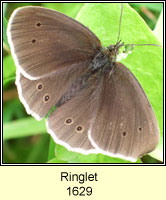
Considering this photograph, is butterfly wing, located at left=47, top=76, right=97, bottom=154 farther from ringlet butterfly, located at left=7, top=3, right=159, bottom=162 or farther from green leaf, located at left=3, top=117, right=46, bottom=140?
green leaf, located at left=3, top=117, right=46, bottom=140

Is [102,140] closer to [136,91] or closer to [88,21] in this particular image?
[136,91]

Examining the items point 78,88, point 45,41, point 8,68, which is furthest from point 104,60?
point 8,68

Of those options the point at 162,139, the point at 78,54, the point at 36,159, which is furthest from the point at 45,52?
the point at 36,159

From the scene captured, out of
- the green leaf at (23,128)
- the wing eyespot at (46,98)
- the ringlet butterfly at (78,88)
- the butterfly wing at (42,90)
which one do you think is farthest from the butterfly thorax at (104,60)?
the green leaf at (23,128)

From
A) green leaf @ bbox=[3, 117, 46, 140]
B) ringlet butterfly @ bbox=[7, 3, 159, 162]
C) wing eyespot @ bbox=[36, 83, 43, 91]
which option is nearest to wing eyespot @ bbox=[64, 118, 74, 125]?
ringlet butterfly @ bbox=[7, 3, 159, 162]

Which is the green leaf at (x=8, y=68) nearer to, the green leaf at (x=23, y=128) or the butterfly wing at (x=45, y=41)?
the green leaf at (x=23, y=128)

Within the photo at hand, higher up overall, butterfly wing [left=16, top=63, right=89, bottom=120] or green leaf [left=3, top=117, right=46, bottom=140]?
butterfly wing [left=16, top=63, right=89, bottom=120]
